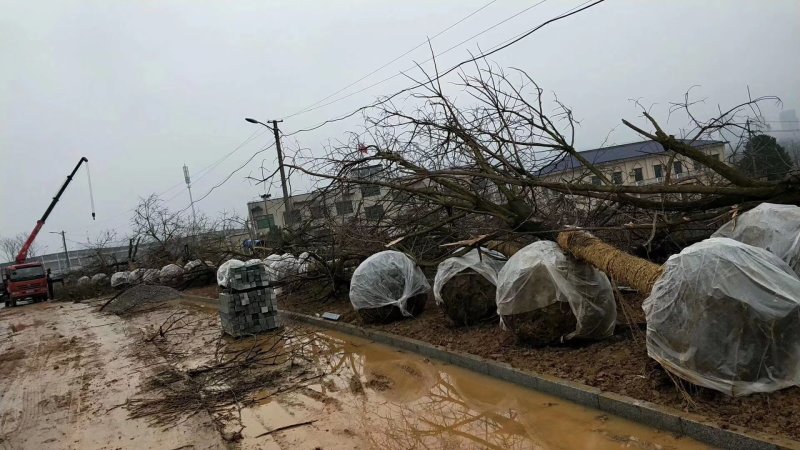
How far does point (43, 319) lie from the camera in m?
20.0

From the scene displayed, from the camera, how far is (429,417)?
15.9ft

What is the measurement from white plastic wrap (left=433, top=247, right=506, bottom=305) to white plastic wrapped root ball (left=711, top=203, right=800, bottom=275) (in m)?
3.02

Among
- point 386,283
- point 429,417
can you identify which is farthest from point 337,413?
point 386,283

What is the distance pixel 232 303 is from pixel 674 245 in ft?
25.4

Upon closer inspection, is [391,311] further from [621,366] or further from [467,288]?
[621,366]

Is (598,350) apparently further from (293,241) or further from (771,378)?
(293,241)

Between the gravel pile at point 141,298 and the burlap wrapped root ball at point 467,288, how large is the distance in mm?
14723

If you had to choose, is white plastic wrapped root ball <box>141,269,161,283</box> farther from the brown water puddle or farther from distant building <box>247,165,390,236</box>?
the brown water puddle

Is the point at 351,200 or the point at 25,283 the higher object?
the point at 351,200

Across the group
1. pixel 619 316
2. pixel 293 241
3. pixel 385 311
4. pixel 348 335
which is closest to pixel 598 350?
pixel 619 316

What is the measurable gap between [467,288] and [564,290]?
196cm

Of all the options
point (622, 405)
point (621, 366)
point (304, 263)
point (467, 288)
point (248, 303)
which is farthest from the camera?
point (304, 263)

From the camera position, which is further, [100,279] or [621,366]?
[100,279]

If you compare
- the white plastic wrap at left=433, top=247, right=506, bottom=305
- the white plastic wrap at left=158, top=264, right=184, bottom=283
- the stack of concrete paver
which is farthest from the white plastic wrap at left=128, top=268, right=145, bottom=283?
the white plastic wrap at left=433, top=247, right=506, bottom=305
